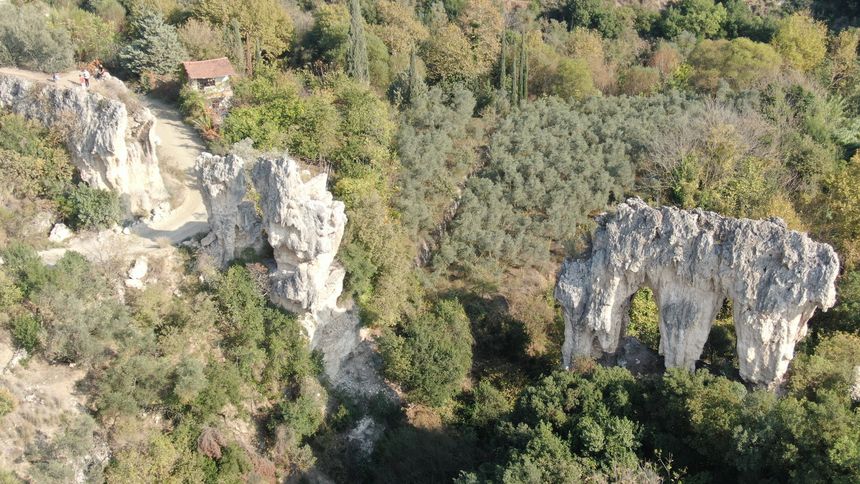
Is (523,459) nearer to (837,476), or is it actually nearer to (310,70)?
(837,476)

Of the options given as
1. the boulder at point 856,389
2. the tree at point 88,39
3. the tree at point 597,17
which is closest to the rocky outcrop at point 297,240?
the boulder at point 856,389

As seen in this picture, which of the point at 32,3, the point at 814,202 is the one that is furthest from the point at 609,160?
the point at 32,3

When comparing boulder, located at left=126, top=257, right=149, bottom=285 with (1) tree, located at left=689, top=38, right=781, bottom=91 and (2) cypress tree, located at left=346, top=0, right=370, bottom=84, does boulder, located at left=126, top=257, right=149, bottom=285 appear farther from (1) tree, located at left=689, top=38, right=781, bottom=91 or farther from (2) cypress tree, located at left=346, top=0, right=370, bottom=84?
(1) tree, located at left=689, top=38, right=781, bottom=91

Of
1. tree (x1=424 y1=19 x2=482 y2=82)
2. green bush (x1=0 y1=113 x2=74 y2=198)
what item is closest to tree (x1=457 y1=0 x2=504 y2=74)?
tree (x1=424 y1=19 x2=482 y2=82)

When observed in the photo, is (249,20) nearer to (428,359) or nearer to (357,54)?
(357,54)

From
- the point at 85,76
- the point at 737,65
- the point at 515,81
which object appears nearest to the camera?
the point at 85,76

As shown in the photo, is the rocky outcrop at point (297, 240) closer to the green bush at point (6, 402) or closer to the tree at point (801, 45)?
the green bush at point (6, 402)

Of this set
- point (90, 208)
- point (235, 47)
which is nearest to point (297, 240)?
point (90, 208)
